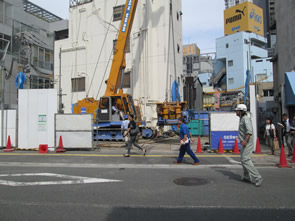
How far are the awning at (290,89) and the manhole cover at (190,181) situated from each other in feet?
30.0

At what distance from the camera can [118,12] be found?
23.5m

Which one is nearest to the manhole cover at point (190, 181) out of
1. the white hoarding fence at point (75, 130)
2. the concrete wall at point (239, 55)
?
the white hoarding fence at point (75, 130)

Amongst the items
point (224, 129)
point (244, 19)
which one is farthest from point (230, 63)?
point (224, 129)

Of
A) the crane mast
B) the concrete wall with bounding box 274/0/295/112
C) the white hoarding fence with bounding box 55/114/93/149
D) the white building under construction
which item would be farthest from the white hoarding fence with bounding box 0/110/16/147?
the concrete wall with bounding box 274/0/295/112

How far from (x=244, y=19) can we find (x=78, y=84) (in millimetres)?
44965

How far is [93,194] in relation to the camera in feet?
16.6

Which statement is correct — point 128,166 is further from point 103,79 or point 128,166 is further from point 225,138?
point 103,79

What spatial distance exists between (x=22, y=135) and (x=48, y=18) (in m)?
30.9

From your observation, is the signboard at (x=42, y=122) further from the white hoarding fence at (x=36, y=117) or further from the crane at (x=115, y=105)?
the crane at (x=115, y=105)

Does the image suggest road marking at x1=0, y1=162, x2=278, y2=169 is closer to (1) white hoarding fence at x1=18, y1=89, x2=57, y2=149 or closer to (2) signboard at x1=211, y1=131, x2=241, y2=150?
(2) signboard at x1=211, y1=131, x2=241, y2=150

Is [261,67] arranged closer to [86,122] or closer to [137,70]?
[137,70]

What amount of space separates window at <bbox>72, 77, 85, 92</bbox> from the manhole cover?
68.7 ft

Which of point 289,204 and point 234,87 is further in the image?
point 234,87

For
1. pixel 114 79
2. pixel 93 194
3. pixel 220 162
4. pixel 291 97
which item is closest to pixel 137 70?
pixel 114 79
